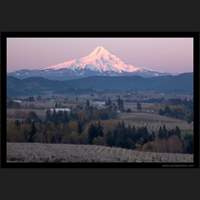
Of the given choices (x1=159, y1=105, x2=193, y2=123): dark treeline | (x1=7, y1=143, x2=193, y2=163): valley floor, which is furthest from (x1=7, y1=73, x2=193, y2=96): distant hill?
(x1=7, y1=143, x2=193, y2=163): valley floor

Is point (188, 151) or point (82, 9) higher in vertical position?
point (82, 9)

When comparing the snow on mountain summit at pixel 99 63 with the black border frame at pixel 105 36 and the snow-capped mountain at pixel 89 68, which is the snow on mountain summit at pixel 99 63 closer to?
the snow-capped mountain at pixel 89 68

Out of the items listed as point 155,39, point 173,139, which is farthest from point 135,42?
point 173,139

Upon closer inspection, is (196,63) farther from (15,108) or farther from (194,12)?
(15,108)

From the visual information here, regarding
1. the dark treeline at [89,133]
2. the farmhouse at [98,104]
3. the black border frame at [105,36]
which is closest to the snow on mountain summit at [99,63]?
the black border frame at [105,36]
